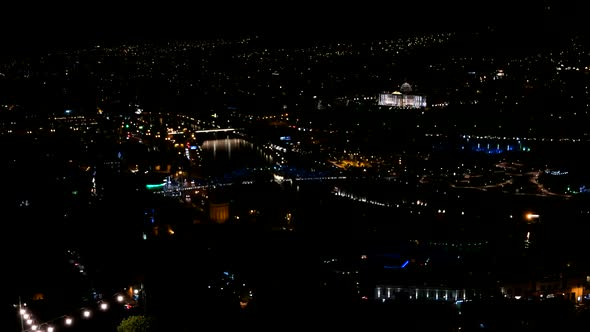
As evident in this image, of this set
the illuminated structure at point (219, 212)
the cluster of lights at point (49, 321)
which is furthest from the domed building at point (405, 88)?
the cluster of lights at point (49, 321)

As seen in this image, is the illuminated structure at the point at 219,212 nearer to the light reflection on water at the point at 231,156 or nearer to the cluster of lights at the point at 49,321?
the cluster of lights at the point at 49,321

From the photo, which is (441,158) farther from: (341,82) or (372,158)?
(341,82)

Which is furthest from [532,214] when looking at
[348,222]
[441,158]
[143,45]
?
[143,45]

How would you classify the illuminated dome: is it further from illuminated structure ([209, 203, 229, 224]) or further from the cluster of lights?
A: the cluster of lights

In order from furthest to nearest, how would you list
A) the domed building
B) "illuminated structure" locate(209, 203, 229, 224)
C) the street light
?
1. the domed building
2. "illuminated structure" locate(209, 203, 229, 224)
3. the street light

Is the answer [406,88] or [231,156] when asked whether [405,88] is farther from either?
[231,156]

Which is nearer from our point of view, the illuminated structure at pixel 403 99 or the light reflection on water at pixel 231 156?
the light reflection on water at pixel 231 156

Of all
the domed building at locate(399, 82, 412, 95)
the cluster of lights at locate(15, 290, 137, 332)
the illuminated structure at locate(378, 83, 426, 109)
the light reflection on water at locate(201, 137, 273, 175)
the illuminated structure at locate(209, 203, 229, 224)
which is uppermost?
the domed building at locate(399, 82, 412, 95)

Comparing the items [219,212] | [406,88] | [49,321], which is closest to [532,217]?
[219,212]

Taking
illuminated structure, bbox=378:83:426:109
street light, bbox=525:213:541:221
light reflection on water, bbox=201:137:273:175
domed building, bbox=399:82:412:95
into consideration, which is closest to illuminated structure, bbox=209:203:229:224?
street light, bbox=525:213:541:221
